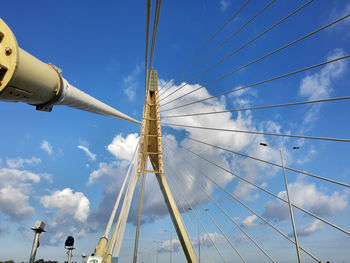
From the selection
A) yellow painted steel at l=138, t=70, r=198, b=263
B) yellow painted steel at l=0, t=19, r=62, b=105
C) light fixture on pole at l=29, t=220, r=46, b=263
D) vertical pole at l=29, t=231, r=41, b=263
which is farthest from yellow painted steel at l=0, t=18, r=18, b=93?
yellow painted steel at l=138, t=70, r=198, b=263

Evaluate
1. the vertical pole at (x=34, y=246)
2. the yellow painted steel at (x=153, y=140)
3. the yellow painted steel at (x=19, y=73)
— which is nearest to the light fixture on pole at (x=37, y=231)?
the vertical pole at (x=34, y=246)

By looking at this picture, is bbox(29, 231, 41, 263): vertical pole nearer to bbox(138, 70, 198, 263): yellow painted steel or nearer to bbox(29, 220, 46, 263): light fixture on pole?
bbox(29, 220, 46, 263): light fixture on pole

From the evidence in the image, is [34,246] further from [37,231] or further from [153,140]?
[153,140]

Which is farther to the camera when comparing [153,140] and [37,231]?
[153,140]

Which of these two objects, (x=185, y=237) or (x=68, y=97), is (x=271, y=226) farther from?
(x=68, y=97)

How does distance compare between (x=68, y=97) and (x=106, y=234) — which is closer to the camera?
(x=68, y=97)

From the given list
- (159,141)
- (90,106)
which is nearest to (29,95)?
(90,106)

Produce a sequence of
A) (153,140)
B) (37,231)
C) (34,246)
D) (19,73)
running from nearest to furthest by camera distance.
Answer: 1. (19,73)
2. (34,246)
3. (37,231)
4. (153,140)

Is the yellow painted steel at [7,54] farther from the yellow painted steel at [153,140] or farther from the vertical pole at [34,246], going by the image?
the yellow painted steel at [153,140]

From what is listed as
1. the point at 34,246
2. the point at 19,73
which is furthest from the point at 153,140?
the point at 19,73

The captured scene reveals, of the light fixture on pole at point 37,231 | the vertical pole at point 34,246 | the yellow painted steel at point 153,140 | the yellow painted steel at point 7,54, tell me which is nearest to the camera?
the yellow painted steel at point 7,54

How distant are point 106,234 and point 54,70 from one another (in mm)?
12366

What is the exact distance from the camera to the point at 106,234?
43.3 feet

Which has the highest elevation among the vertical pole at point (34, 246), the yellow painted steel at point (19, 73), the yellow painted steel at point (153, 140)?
the yellow painted steel at point (153, 140)
